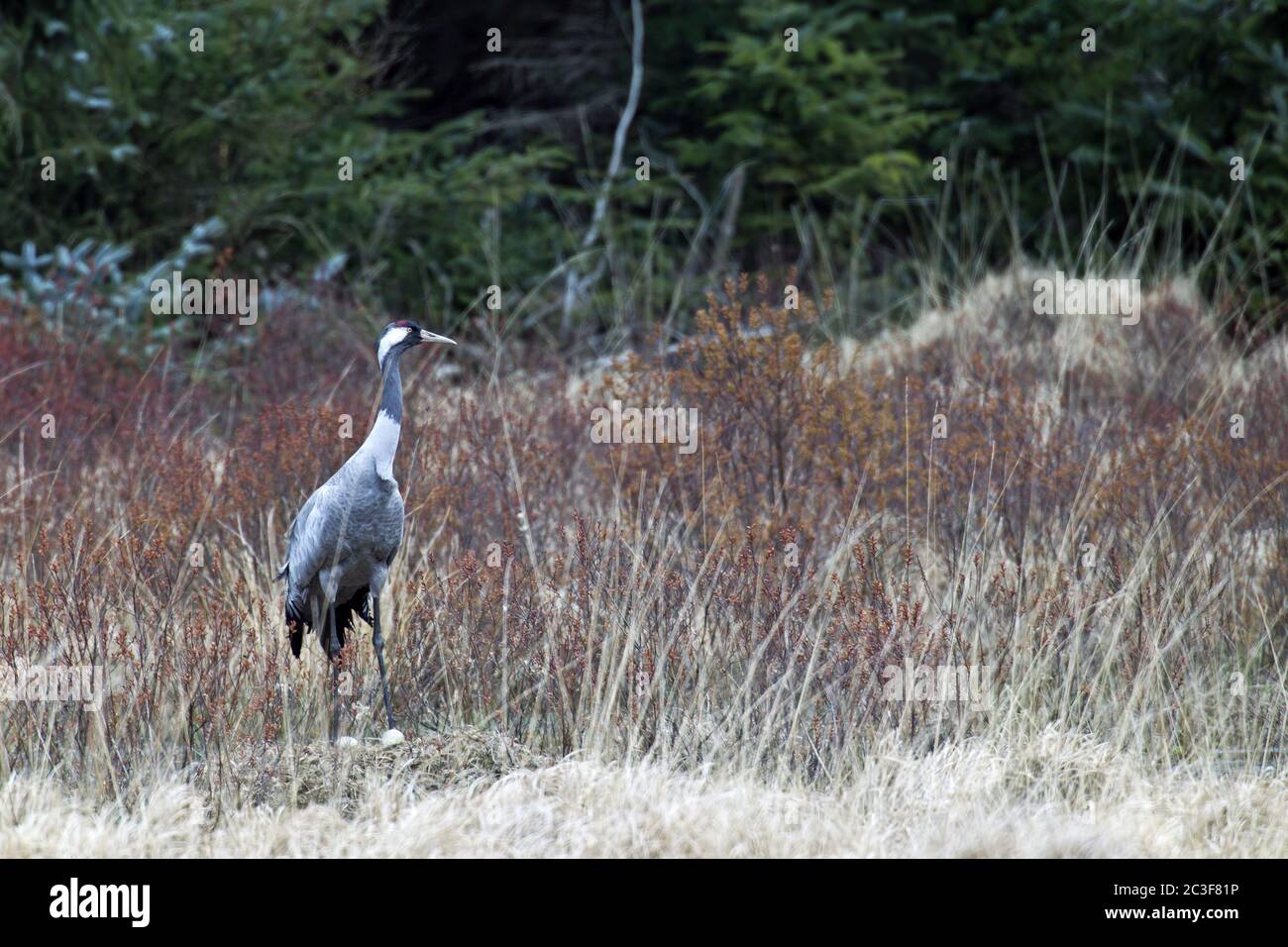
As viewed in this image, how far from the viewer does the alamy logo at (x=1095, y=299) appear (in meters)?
7.99

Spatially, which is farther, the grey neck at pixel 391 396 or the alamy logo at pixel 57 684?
the grey neck at pixel 391 396

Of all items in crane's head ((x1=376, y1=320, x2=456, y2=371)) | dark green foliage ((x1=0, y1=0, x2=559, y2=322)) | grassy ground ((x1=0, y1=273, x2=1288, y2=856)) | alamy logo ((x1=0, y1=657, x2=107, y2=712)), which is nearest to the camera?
grassy ground ((x1=0, y1=273, x2=1288, y2=856))

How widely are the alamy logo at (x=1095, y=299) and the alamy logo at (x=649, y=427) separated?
2874 mm

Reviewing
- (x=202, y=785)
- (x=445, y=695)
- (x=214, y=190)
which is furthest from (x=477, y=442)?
(x=214, y=190)

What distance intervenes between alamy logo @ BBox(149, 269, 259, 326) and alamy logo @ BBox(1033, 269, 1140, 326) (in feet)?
13.9

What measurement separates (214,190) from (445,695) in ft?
21.4

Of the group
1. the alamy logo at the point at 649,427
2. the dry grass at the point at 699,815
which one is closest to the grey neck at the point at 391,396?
the dry grass at the point at 699,815

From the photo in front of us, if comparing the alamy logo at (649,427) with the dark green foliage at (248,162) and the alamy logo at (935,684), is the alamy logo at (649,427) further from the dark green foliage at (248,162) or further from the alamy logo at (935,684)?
the dark green foliage at (248,162)

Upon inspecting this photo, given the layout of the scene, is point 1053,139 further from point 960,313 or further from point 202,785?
point 202,785

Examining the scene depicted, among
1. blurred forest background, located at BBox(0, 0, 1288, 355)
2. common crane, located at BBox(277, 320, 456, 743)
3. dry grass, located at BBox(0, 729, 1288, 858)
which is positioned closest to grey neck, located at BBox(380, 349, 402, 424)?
common crane, located at BBox(277, 320, 456, 743)

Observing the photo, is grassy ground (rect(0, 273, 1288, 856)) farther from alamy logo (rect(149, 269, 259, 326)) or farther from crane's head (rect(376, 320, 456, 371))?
alamy logo (rect(149, 269, 259, 326))

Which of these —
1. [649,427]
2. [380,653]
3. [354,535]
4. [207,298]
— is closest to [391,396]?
[354,535]

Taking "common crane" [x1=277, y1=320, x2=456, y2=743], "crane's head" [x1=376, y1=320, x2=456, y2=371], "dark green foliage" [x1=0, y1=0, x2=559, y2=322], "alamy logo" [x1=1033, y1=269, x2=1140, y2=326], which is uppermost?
"dark green foliage" [x1=0, y1=0, x2=559, y2=322]

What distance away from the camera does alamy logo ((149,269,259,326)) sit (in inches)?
324
